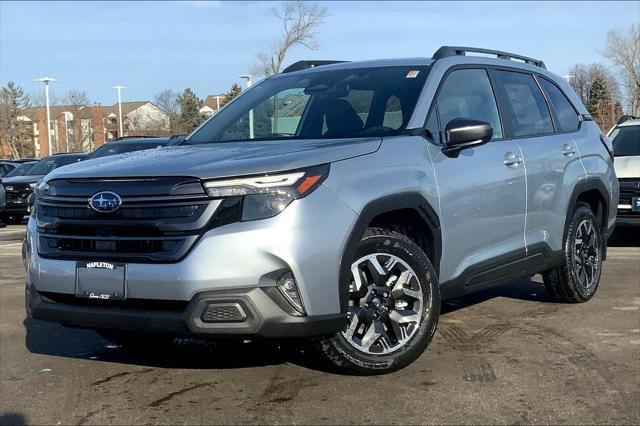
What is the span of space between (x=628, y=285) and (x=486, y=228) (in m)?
3.01

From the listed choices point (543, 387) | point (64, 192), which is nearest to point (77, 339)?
point (64, 192)

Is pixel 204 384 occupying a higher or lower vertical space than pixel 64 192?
lower

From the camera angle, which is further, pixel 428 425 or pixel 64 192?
pixel 64 192

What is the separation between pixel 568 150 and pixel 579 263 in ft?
3.28

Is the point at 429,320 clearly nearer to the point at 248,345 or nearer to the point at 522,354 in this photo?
the point at 522,354

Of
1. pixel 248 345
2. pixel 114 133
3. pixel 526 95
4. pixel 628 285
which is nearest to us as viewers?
pixel 248 345

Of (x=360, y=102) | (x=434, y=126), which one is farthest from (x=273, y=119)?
(x=434, y=126)

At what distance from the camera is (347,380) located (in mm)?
4242

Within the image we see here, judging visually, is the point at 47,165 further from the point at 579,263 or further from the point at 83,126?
the point at 83,126

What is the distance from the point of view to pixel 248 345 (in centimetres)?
517

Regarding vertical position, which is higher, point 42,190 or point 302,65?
point 302,65

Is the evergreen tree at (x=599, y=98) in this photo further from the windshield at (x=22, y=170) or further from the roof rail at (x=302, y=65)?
the roof rail at (x=302, y=65)

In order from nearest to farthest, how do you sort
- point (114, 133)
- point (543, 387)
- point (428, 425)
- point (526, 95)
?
point (428, 425)
point (543, 387)
point (526, 95)
point (114, 133)

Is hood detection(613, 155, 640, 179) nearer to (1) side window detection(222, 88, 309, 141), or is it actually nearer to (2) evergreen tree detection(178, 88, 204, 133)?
(1) side window detection(222, 88, 309, 141)
